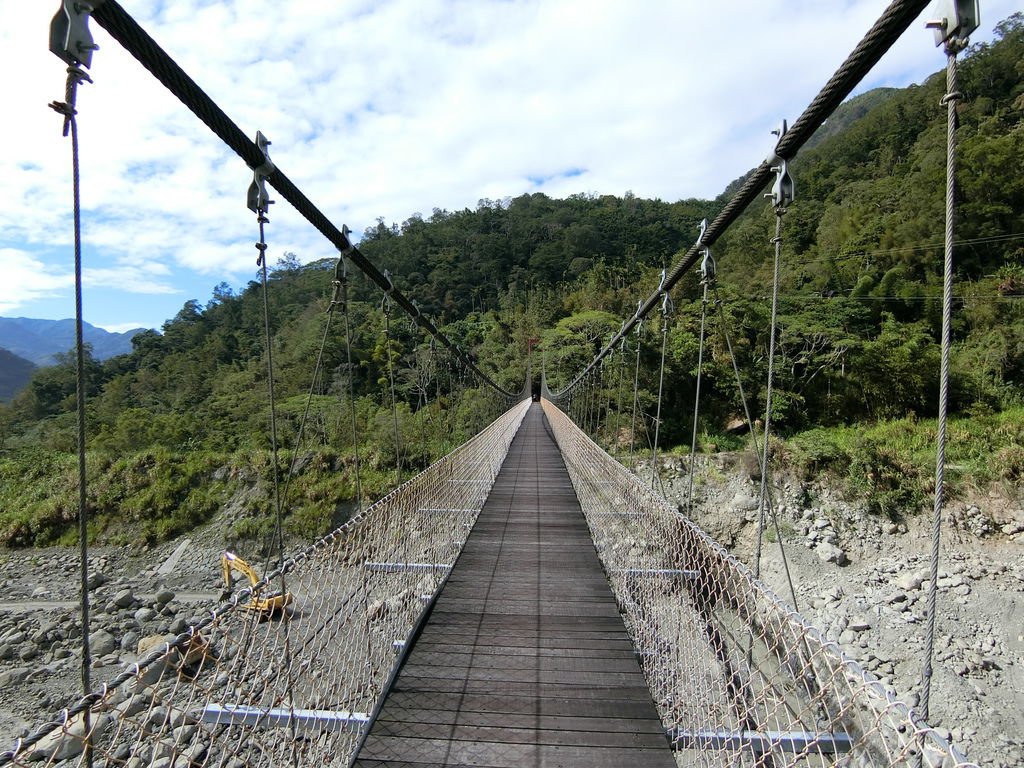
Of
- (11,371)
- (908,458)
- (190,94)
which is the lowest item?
(908,458)

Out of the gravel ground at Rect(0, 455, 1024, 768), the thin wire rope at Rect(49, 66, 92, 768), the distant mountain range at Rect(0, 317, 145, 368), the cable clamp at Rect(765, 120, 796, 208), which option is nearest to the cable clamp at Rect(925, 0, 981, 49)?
the cable clamp at Rect(765, 120, 796, 208)

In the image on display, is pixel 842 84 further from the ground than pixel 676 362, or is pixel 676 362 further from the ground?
pixel 842 84

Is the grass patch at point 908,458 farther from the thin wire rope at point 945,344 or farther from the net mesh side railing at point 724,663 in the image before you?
the thin wire rope at point 945,344

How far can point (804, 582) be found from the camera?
7180 millimetres

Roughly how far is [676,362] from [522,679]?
1140 cm

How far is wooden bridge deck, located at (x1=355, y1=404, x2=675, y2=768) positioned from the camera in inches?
47.3

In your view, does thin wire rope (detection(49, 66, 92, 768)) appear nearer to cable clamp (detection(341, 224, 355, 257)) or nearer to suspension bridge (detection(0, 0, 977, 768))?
suspension bridge (detection(0, 0, 977, 768))

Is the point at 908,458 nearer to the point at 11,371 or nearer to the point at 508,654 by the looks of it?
the point at 508,654

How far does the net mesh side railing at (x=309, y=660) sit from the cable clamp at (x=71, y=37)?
0.91 meters

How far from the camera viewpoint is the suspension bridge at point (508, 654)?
80cm

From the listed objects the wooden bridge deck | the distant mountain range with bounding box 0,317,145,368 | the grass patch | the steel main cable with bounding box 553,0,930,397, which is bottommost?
the grass patch

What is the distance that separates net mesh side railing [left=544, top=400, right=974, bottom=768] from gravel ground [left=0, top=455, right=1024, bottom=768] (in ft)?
15.6

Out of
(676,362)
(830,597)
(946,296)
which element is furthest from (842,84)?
(676,362)

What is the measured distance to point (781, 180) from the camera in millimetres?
1458
